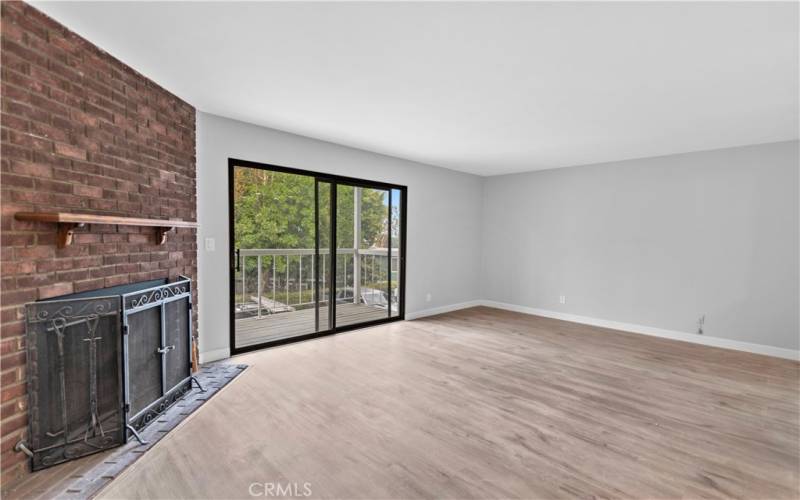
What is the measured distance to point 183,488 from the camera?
5.95 feet

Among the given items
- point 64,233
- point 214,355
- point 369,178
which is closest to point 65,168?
point 64,233

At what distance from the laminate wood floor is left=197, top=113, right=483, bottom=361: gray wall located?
95 centimetres

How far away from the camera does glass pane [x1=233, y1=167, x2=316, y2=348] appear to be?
15.0 ft

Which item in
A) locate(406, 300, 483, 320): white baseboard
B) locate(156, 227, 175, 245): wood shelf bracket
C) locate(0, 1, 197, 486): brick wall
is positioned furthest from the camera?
locate(406, 300, 483, 320): white baseboard

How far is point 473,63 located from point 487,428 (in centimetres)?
251

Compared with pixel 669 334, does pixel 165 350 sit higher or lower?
higher

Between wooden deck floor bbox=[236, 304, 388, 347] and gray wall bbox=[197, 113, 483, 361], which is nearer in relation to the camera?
gray wall bbox=[197, 113, 483, 361]

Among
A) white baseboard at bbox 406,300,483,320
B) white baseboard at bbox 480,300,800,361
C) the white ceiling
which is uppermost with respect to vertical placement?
the white ceiling

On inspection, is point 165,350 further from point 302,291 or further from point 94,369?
point 302,291

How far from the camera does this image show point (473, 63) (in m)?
2.36

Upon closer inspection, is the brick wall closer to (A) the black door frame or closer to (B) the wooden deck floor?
(A) the black door frame

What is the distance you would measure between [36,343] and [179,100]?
2232 millimetres

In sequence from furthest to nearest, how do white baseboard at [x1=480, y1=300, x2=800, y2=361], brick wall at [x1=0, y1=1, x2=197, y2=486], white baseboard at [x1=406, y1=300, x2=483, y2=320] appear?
white baseboard at [x1=406, y1=300, x2=483, y2=320], white baseboard at [x1=480, y1=300, x2=800, y2=361], brick wall at [x1=0, y1=1, x2=197, y2=486]

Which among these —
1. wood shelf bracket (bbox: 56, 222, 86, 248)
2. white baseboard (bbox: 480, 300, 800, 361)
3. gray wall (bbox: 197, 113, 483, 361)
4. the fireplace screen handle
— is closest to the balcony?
gray wall (bbox: 197, 113, 483, 361)
